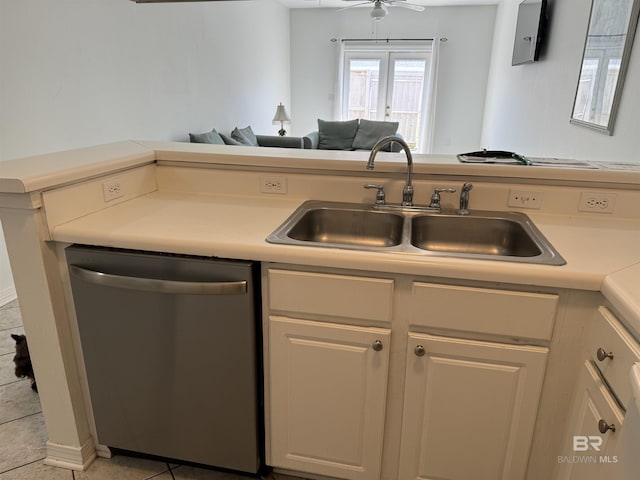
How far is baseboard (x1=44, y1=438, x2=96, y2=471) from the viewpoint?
1529 millimetres

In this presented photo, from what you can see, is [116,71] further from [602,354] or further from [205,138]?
[602,354]

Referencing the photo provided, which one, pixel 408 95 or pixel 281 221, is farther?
pixel 408 95

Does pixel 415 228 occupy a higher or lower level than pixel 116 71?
lower

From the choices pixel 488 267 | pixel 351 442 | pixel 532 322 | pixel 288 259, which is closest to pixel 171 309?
pixel 288 259

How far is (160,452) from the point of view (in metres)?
1.49

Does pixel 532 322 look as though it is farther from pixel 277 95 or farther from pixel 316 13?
pixel 316 13

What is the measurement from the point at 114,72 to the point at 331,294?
10.00 ft

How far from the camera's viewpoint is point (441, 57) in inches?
285

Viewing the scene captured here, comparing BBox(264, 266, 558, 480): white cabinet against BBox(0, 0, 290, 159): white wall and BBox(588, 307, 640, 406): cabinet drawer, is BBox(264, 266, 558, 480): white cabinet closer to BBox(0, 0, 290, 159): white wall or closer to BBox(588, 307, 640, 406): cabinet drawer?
BBox(588, 307, 640, 406): cabinet drawer

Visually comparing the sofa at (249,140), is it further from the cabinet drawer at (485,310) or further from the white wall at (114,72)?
the cabinet drawer at (485,310)

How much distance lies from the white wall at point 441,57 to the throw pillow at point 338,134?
4.02 feet

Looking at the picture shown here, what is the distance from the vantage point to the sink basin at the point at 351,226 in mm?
1594

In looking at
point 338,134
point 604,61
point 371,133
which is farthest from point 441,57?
point 604,61

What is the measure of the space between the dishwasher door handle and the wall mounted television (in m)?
4.11
